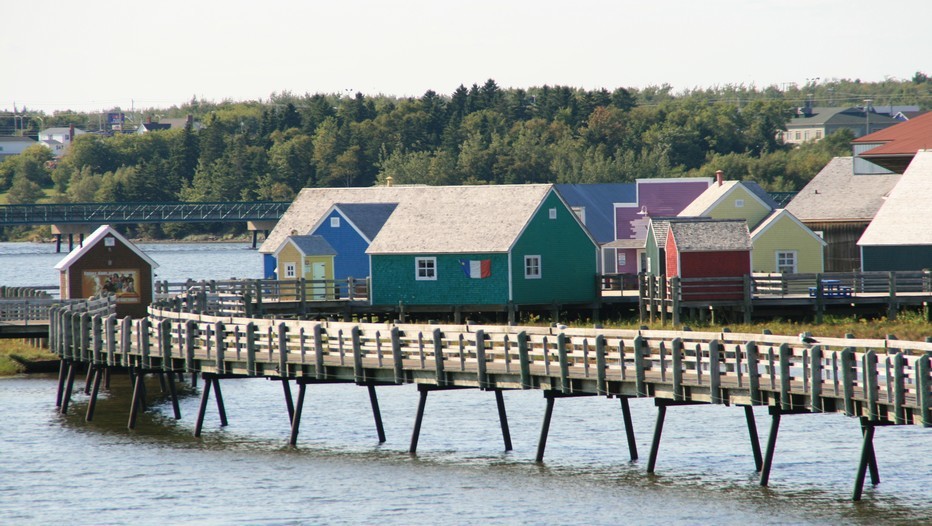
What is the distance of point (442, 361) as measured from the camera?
34250 millimetres

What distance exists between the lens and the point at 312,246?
6372cm

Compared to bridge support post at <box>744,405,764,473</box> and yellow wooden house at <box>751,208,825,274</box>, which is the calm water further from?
yellow wooden house at <box>751,208,825,274</box>

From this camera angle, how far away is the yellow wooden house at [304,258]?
6344 cm

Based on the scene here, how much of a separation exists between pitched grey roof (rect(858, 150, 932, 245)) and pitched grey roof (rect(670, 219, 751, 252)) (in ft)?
16.0

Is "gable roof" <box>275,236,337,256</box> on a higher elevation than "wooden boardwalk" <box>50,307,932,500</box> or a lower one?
higher

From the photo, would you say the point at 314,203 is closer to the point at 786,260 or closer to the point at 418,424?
the point at 786,260

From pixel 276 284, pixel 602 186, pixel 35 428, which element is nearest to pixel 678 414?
pixel 35 428

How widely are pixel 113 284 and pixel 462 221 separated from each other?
43.3 feet

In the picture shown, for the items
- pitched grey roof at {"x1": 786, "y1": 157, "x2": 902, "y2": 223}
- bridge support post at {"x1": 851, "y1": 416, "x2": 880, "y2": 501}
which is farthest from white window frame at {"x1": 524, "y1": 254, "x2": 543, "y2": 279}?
bridge support post at {"x1": 851, "y1": 416, "x2": 880, "y2": 501}

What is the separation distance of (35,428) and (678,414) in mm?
16974

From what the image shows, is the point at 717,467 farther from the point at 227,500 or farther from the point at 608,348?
the point at 227,500

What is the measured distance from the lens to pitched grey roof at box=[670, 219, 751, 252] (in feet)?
184

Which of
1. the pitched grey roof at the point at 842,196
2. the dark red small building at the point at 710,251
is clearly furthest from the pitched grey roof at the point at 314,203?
the pitched grey roof at the point at 842,196

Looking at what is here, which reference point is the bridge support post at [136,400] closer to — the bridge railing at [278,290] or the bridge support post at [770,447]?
the bridge railing at [278,290]
